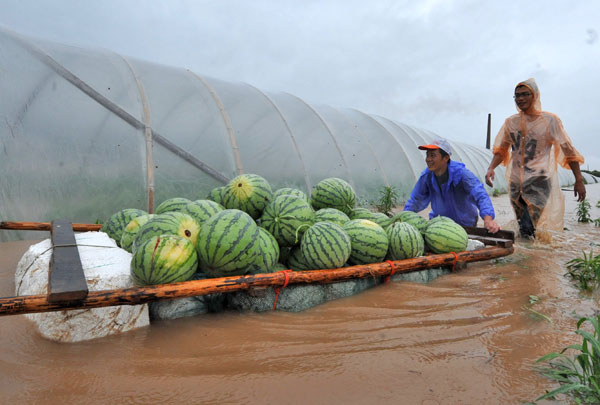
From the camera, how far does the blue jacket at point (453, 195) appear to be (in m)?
4.71

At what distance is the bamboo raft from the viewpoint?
179 centimetres

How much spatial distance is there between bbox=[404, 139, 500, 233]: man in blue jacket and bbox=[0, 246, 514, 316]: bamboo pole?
5.06ft

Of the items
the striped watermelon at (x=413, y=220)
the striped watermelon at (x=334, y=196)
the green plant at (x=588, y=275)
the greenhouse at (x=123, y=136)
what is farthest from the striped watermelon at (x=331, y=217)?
the greenhouse at (x=123, y=136)

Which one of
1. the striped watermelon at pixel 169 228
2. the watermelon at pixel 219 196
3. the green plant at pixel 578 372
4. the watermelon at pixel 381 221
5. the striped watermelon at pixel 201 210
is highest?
the watermelon at pixel 219 196

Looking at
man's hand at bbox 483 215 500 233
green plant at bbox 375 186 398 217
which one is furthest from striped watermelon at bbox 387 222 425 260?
green plant at bbox 375 186 398 217

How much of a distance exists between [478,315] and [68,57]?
6.71m

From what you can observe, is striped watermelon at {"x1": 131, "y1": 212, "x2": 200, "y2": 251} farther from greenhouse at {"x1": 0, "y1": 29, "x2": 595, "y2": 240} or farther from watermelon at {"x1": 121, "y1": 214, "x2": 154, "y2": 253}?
greenhouse at {"x1": 0, "y1": 29, "x2": 595, "y2": 240}

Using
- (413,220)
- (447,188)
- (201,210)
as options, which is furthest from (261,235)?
(447,188)

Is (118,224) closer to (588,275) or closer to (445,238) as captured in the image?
(445,238)

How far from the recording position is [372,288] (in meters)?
3.04

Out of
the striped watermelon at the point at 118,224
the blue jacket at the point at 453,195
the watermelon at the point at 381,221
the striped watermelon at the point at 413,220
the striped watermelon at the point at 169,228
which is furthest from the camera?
the blue jacket at the point at 453,195

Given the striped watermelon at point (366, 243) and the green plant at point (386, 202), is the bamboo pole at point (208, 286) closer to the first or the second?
the striped watermelon at point (366, 243)

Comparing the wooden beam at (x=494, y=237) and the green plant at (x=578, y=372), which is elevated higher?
the wooden beam at (x=494, y=237)

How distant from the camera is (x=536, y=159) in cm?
538
